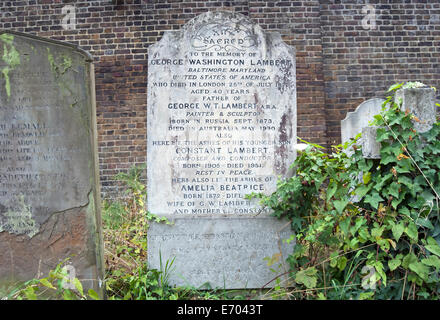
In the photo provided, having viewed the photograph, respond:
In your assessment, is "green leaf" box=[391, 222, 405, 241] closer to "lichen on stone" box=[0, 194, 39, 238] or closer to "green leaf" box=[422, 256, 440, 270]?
"green leaf" box=[422, 256, 440, 270]

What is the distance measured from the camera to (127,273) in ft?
13.7

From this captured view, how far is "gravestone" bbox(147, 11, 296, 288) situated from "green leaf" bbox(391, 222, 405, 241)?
3.44ft

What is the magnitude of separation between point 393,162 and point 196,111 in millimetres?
1695

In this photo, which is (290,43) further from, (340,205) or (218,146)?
(340,205)

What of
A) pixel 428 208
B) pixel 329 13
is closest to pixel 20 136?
pixel 428 208

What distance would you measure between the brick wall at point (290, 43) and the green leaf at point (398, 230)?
4.79 meters

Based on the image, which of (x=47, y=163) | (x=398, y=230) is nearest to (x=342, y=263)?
(x=398, y=230)

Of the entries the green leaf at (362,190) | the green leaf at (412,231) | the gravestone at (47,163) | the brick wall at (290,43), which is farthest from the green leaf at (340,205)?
the brick wall at (290,43)

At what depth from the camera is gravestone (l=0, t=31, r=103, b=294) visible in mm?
3676

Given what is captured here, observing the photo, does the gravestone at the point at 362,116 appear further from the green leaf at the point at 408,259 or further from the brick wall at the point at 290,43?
the green leaf at the point at 408,259

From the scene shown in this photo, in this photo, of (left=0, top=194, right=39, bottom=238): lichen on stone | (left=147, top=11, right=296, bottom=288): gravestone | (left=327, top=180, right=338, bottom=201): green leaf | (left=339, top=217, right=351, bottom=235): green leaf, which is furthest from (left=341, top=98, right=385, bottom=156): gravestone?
(left=0, top=194, right=39, bottom=238): lichen on stone

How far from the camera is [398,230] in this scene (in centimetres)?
316

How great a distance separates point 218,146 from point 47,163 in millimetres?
1423
